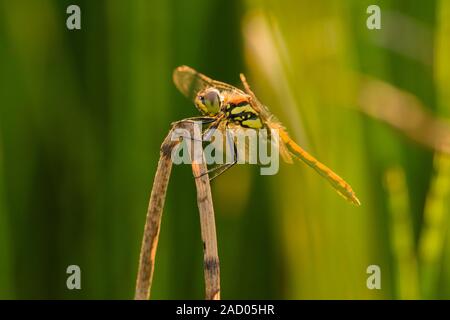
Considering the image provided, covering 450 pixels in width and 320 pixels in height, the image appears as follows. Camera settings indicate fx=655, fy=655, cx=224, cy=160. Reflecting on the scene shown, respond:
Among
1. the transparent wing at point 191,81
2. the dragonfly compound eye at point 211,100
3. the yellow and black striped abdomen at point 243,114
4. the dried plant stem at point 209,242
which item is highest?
the transparent wing at point 191,81

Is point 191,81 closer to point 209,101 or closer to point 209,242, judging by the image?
point 209,101

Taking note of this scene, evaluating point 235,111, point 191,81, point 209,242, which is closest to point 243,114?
point 235,111

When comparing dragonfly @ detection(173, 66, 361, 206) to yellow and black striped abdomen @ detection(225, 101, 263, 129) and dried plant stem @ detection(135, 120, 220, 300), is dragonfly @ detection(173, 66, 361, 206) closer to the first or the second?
yellow and black striped abdomen @ detection(225, 101, 263, 129)

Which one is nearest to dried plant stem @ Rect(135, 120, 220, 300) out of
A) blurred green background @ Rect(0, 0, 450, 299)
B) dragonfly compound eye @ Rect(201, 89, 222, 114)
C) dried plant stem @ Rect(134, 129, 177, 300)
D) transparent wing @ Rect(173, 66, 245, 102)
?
dried plant stem @ Rect(134, 129, 177, 300)

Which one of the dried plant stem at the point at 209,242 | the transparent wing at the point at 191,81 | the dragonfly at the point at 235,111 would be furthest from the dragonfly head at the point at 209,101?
the dried plant stem at the point at 209,242

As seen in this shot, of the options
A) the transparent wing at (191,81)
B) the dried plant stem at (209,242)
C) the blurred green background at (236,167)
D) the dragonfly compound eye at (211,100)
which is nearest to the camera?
the dried plant stem at (209,242)

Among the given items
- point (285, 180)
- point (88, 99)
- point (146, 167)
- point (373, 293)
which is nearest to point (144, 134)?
point (146, 167)

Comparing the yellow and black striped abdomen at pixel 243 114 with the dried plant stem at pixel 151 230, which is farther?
the yellow and black striped abdomen at pixel 243 114

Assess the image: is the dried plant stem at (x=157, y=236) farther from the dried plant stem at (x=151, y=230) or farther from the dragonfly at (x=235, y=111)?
the dragonfly at (x=235, y=111)

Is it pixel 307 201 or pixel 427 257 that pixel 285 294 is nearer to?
pixel 307 201
